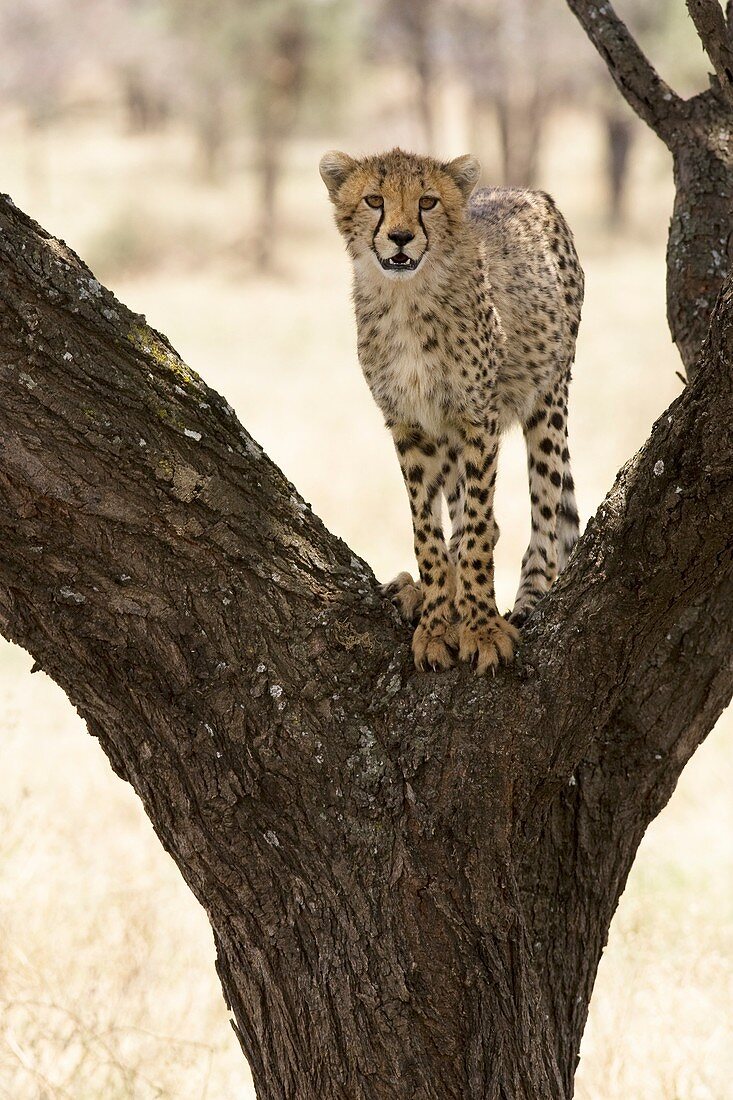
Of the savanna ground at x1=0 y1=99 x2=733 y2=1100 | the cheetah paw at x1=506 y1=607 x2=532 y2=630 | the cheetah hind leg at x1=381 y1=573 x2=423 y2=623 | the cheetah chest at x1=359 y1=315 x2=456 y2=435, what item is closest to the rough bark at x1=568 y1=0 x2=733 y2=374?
Answer: the cheetah chest at x1=359 y1=315 x2=456 y2=435

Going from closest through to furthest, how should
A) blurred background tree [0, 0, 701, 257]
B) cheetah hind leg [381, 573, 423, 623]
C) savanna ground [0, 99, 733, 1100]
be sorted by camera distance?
Answer: 1. cheetah hind leg [381, 573, 423, 623]
2. savanna ground [0, 99, 733, 1100]
3. blurred background tree [0, 0, 701, 257]

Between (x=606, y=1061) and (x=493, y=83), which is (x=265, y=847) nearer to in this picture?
(x=606, y=1061)

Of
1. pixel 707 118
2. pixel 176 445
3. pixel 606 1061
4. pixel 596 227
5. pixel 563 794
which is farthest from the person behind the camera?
pixel 596 227

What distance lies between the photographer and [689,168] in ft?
10.9

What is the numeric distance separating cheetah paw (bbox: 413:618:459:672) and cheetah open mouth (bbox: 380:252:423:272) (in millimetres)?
863

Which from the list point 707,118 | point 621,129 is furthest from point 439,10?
point 707,118

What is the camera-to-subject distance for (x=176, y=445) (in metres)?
2.34

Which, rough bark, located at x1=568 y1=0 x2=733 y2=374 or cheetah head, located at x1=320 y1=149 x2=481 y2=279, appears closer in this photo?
cheetah head, located at x1=320 y1=149 x2=481 y2=279

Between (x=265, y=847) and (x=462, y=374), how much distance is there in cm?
126

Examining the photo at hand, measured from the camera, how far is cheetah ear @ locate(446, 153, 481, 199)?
3268mm

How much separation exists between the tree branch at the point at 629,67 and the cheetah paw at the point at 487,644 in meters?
1.46

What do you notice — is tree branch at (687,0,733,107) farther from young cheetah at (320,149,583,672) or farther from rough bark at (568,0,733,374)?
young cheetah at (320,149,583,672)

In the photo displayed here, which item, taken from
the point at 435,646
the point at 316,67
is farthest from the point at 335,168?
the point at 316,67

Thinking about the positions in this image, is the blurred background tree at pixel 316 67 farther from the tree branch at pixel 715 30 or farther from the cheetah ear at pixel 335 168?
the tree branch at pixel 715 30
